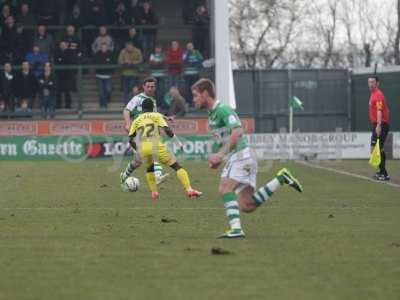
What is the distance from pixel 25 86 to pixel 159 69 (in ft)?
14.2

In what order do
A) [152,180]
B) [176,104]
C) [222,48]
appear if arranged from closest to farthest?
[152,180], [176,104], [222,48]

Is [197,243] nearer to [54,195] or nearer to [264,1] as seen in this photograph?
[54,195]

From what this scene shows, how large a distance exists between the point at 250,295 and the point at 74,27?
2996 centimetres

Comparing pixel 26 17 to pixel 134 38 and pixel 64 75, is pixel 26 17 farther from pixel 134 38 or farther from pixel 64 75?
pixel 134 38

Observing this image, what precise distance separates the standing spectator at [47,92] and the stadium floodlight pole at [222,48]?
527 cm

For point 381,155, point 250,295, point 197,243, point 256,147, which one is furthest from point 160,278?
point 256,147

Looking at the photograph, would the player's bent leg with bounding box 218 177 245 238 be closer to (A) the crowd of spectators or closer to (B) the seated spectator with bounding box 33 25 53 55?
(A) the crowd of spectators

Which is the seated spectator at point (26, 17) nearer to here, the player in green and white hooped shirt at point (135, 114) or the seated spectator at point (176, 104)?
the seated spectator at point (176, 104)

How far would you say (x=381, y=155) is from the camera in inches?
960

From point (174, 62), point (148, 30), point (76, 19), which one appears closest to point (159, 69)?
point (174, 62)

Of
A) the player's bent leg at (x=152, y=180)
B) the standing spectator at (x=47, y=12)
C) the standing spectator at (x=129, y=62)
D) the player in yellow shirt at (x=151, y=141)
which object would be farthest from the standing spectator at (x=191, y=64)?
the player's bent leg at (x=152, y=180)

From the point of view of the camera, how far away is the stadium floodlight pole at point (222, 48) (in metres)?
37.7

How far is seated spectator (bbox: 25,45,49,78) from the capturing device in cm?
3700

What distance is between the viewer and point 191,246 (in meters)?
12.4
